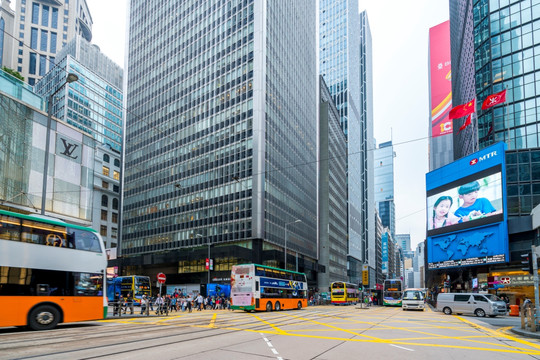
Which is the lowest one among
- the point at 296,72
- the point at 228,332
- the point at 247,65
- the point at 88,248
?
the point at 228,332

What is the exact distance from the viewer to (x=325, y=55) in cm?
16250

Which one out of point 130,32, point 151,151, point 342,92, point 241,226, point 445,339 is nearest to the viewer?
point 445,339

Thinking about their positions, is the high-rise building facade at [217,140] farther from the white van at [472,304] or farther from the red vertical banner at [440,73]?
the red vertical banner at [440,73]

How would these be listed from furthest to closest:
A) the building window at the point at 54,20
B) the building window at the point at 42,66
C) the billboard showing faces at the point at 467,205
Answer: the building window at the point at 54,20
the building window at the point at 42,66
the billboard showing faces at the point at 467,205

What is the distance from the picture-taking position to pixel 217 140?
253ft

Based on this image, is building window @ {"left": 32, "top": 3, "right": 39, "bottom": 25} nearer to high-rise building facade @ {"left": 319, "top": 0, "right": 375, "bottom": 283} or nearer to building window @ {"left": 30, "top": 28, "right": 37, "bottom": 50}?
building window @ {"left": 30, "top": 28, "right": 37, "bottom": 50}

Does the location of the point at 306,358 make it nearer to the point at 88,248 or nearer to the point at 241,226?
the point at 88,248

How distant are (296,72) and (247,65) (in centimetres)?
2102

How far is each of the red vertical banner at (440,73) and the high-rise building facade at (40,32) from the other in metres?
127

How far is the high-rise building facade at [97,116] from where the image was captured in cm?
10481

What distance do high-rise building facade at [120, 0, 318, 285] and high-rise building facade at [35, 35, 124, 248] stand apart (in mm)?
14267

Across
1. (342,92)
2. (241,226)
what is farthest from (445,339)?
(342,92)

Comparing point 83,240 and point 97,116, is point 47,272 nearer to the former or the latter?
point 83,240

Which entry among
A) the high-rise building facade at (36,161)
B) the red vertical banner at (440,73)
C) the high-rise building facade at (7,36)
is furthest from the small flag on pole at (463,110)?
the high-rise building facade at (7,36)
